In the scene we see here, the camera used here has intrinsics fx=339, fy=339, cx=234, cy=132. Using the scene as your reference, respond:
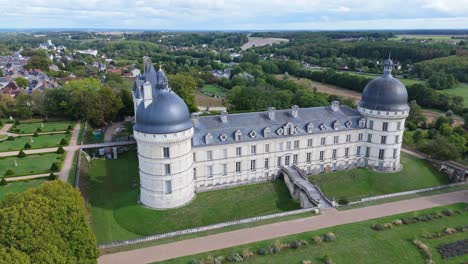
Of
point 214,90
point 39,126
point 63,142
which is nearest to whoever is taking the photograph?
point 63,142

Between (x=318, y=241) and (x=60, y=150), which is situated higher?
(x=60, y=150)

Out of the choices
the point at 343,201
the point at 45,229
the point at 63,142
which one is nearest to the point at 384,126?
the point at 343,201

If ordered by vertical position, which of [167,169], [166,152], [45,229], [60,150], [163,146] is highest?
[163,146]

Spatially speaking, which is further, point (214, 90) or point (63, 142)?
point (214, 90)

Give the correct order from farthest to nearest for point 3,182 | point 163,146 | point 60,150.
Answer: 1. point 60,150
2. point 3,182
3. point 163,146

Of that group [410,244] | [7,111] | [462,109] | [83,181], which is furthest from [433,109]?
[7,111]

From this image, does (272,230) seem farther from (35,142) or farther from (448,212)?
(35,142)
